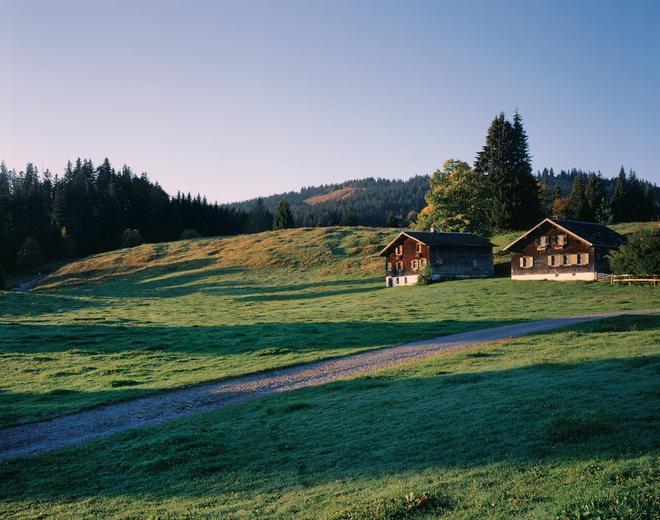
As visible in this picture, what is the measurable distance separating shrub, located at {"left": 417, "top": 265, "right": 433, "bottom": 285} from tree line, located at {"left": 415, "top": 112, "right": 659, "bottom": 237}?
2000cm

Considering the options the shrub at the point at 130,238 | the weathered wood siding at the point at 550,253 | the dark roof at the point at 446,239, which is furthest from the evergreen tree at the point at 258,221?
the weathered wood siding at the point at 550,253

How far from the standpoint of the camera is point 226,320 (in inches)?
1768

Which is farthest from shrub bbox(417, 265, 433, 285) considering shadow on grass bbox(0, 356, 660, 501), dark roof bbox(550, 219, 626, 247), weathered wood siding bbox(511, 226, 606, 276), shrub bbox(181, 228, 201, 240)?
shrub bbox(181, 228, 201, 240)

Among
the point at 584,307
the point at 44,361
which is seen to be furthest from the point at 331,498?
the point at 584,307

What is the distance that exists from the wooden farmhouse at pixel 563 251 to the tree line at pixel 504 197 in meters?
20.9

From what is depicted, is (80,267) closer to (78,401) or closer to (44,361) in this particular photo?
(44,361)

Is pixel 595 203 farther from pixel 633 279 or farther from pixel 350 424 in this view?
pixel 350 424

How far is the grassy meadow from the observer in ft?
81.2

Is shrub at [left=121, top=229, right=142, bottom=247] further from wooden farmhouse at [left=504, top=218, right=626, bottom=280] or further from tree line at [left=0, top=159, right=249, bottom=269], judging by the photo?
wooden farmhouse at [left=504, top=218, right=626, bottom=280]

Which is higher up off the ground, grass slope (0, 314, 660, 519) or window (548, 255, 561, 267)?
window (548, 255, 561, 267)

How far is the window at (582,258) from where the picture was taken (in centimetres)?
6406

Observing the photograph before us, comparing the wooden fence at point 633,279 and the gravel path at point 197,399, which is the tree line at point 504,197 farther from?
the gravel path at point 197,399

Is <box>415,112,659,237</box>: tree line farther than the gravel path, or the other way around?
<box>415,112,659,237</box>: tree line

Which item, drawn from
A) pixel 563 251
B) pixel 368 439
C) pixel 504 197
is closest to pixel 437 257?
pixel 563 251
